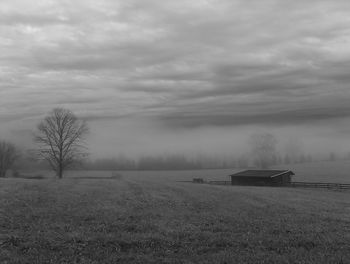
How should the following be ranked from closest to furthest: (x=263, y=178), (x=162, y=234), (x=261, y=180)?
(x=162, y=234) < (x=263, y=178) < (x=261, y=180)

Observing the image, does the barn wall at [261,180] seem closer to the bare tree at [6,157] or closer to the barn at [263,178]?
the barn at [263,178]

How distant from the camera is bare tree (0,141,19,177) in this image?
101 meters

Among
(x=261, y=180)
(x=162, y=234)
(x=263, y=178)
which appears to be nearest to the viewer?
(x=162, y=234)

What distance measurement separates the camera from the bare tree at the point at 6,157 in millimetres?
100625

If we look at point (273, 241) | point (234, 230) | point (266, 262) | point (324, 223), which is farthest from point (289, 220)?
point (266, 262)

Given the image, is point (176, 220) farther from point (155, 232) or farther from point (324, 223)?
point (324, 223)

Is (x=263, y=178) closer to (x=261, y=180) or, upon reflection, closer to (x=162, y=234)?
(x=261, y=180)

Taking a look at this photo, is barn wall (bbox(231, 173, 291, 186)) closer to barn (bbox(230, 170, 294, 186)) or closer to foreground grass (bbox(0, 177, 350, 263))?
barn (bbox(230, 170, 294, 186))

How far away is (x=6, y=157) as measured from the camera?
10212cm

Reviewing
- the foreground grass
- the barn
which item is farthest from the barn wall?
the foreground grass

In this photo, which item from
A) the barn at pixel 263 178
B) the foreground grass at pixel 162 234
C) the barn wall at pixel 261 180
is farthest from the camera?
the barn wall at pixel 261 180

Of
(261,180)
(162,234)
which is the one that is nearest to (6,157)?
(261,180)

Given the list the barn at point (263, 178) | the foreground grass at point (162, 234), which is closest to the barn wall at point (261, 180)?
the barn at point (263, 178)

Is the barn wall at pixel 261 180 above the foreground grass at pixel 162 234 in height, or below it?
below
